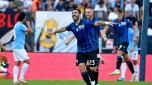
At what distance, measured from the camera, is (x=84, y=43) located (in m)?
19.6

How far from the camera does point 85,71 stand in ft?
63.4

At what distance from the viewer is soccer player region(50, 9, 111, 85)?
760 inches

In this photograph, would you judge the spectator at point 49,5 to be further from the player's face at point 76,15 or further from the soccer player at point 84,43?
the player's face at point 76,15

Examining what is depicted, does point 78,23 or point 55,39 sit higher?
point 78,23

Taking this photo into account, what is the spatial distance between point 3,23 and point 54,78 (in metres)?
7.17

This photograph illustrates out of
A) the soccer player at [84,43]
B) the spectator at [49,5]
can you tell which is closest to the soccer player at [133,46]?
the soccer player at [84,43]

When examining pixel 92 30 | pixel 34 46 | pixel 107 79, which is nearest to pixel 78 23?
pixel 92 30

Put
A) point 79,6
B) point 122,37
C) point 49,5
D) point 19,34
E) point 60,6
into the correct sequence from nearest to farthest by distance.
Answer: point 19,34 → point 122,37 → point 79,6 → point 49,5 → point 60,6

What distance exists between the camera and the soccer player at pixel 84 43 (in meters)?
19.3

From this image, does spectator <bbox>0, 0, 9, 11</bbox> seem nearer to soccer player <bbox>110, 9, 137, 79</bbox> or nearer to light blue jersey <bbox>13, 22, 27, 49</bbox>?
light blue jersey <bbox>13, 22, 27, 49</bbox>

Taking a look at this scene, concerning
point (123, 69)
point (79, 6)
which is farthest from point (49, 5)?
point (123, 69)

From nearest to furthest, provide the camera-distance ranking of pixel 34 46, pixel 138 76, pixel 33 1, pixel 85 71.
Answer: pixel 85 71, pixel 138 76, pixel 34 46, pixel 33 1

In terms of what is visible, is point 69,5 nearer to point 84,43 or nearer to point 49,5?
point 49,5

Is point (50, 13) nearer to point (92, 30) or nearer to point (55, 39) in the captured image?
point (55, 39)
